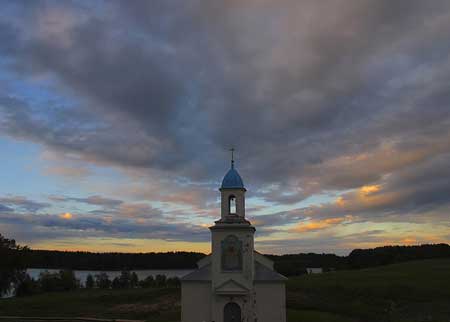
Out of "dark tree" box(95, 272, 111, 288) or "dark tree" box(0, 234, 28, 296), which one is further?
"dark tree" box(95, 272, 111, 288)

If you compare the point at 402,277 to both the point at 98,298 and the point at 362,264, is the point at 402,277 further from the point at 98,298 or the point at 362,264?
the point at 362,264

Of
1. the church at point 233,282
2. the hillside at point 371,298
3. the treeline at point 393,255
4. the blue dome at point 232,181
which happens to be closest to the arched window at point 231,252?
the church at point 233,282

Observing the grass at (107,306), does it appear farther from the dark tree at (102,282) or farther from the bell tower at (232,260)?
the dark tree at (102,282)

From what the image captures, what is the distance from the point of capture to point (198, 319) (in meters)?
32.2

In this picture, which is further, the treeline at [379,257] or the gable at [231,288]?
the treeline at [379,257]

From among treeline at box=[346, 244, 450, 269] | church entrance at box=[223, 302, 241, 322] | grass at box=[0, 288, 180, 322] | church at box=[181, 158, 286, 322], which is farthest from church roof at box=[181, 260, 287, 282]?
treeline at box=[346, 244, 450, 269]

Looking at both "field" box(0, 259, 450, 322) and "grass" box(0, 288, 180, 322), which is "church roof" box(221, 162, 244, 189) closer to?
"field" box(0, 259, 450, 322)

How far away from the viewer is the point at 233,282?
31562 millimetres

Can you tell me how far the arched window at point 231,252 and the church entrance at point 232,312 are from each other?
2418 millimetres

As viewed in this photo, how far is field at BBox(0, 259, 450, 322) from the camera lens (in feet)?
131

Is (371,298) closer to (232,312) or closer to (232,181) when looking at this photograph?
(232,312)

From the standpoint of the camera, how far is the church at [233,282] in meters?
31.5

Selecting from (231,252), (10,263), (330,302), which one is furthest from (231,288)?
(10,263)

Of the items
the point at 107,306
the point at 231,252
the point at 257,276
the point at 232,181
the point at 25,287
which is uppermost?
the point at 232,181
